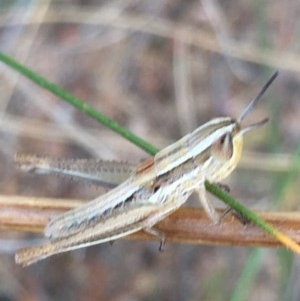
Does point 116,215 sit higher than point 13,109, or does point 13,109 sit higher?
point 13,109

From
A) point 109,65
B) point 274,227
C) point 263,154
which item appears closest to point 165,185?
point 274,227

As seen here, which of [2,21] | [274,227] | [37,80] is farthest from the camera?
[2,21]

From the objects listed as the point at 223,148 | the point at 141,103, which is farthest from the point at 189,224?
the point at 141,103

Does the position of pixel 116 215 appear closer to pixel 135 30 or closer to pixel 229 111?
pixel 229 111

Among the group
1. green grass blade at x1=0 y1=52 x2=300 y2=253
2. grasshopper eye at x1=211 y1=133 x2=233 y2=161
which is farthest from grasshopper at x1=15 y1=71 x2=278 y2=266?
green grass blade at x1=0 y1=52 x2=300 y2=253

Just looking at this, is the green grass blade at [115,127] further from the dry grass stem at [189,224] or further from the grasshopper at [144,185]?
the grasshopper at [144,185]

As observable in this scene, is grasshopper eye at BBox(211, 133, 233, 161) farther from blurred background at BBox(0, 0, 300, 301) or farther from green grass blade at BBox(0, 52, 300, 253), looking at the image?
blurred background at BBox(0, 0, 300, 301)
